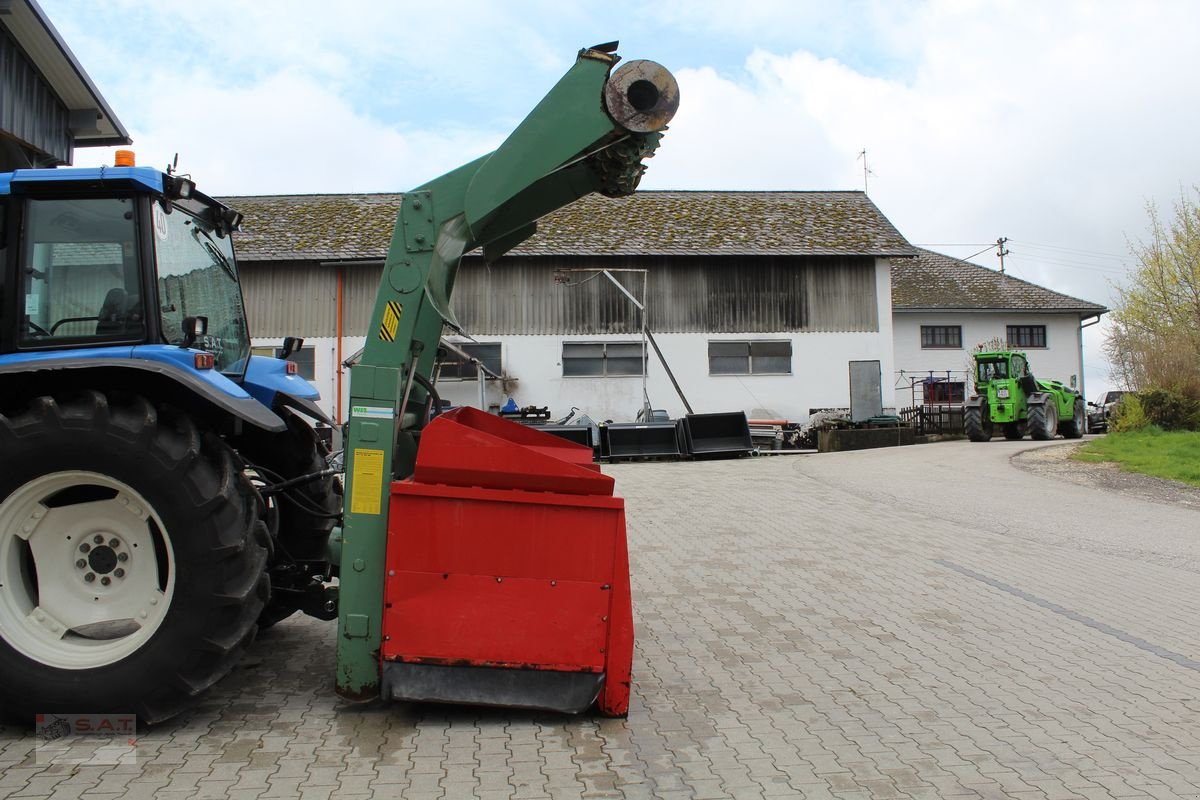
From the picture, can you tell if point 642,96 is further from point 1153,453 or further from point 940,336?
point 940,336

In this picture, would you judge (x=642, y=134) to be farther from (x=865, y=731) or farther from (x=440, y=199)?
(x=865, y=731)

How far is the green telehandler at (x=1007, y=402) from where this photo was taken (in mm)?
23734

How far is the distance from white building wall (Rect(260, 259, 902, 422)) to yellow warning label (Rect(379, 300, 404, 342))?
1854 cm

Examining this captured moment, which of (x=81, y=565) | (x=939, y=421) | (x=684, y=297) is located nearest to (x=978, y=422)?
(x=939, y=421)

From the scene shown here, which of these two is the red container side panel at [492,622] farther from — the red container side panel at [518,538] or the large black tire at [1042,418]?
the large black tire at [1042,418]

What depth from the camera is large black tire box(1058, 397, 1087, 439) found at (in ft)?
84.8

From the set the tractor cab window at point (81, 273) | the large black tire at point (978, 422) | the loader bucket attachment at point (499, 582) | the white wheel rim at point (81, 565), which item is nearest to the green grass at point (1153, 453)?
the large black tire at point (978, 422)

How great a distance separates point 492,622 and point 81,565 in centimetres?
184

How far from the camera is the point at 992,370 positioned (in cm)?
2416

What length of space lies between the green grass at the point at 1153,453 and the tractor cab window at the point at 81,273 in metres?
15.0

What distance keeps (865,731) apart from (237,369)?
3757mm

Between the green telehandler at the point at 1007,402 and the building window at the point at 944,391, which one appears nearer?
the green telehandler at the point at 1007,402

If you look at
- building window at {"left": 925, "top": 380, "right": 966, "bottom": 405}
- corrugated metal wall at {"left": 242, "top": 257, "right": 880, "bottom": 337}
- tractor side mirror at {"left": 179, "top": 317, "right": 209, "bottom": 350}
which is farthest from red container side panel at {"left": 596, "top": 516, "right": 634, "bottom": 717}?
building window at {"left": 925, "top": 380, "right": 966, "bottom": 405}

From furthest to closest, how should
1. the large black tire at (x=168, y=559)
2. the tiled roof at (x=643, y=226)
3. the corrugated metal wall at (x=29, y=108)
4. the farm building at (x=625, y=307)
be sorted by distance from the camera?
the tiled roof at (x=643, y=226)
the farm building at (x=625, y=307)
the corrugated metal wall at (x=29, y=108)
the large black tire at (x=168, y=559)
